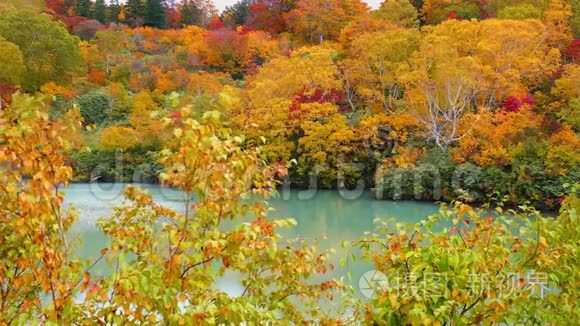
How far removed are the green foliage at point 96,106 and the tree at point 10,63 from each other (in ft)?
6.34

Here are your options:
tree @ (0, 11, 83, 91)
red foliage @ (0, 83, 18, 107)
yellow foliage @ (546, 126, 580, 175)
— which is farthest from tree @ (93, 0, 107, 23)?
yellow foliage @ (546, 126, 580, 175)

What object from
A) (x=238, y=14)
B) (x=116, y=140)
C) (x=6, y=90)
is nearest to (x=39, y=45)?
(x=6, y=90)

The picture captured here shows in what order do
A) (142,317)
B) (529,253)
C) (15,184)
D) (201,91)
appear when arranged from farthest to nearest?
(201,91), (529,253), (142,317), (15,184)

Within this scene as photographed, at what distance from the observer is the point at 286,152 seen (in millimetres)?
14102

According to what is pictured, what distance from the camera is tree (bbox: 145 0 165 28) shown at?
97.3ft

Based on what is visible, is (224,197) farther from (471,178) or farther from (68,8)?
(68,8)

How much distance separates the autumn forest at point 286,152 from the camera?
65.2 inches

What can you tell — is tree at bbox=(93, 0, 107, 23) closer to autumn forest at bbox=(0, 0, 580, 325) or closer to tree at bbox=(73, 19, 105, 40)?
autumn forest at bbox=(0, 0, 580, 325)

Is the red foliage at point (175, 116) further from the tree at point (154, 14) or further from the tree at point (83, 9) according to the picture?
the tree at point (83, 9)

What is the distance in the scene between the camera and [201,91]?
17.0 meters

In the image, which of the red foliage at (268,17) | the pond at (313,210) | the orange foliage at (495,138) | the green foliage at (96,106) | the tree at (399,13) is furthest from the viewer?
the red foliage at (268,17)

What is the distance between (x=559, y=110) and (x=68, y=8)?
25.1 metres

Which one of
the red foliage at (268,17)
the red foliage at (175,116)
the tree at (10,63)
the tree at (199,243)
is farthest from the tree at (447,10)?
the red foliage at (175,116)

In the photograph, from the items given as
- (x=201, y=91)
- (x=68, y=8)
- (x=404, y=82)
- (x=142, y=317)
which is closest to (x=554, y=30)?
(x=404, y=82)
